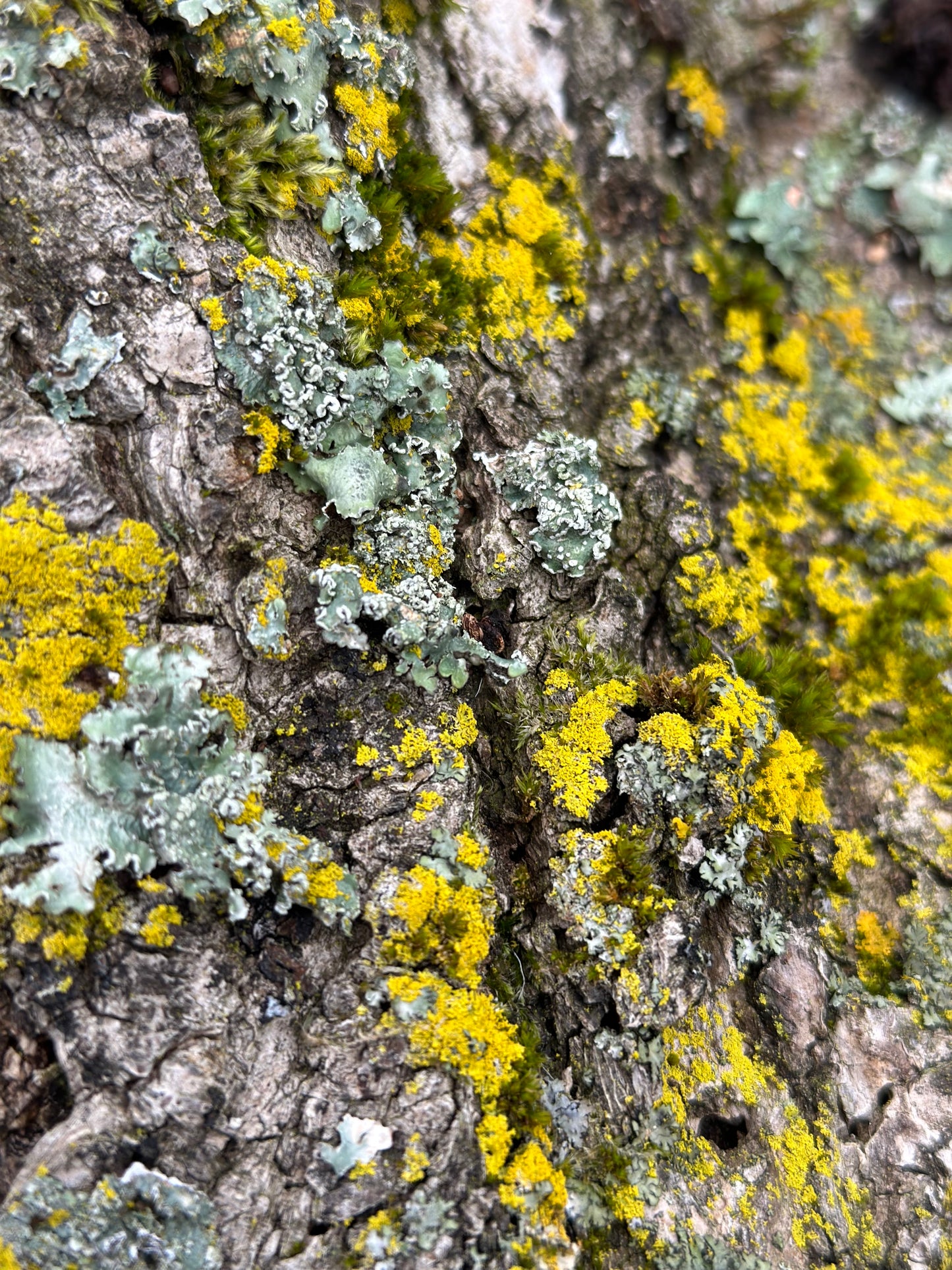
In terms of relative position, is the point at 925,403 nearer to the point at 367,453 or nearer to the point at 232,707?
the point at 367,453

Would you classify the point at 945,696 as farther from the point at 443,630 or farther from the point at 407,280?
the point at 407,280

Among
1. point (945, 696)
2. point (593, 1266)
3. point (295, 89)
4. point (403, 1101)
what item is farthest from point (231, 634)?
point (945, 696)

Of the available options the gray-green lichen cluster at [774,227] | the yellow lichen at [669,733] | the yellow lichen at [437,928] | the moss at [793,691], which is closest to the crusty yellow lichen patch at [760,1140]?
the yellow lichen at [437,928]

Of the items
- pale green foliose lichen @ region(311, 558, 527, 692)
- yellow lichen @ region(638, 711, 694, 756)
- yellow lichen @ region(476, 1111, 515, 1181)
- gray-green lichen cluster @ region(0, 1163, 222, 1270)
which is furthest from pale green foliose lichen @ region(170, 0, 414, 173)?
gray-green lichen cluster @ region(0, 1163, 222, 1270)

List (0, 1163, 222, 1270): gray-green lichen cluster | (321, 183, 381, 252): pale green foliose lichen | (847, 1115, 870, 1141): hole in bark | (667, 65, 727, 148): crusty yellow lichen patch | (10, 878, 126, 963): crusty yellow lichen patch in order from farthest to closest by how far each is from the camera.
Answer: (667, 65, 727, 148): crusty yellow lichen patch
(321, 183, 381, 252): pale green foliose lichen
(847, 1115, 870, 1141): hole in bark
(10, 878, 126, 963): crusty yellow lichen patch
(0, 1163, 222, 1270): gray-green lichen cluster

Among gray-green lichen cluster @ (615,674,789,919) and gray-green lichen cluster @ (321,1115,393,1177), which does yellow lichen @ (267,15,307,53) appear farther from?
gray-green lichen cluster @ (321,1115,393,1177)
